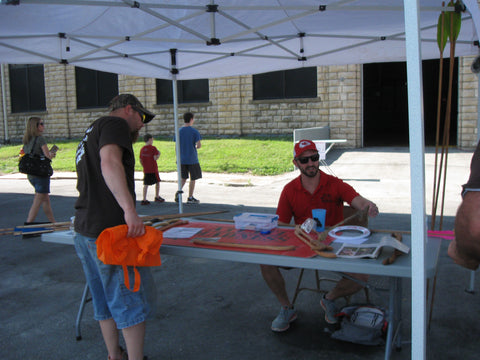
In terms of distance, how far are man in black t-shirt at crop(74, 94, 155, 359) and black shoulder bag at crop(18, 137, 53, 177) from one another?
409 centimetres

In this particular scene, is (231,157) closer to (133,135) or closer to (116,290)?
(133,135)

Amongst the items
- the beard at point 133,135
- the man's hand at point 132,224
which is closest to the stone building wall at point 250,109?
the beard at point 133,135

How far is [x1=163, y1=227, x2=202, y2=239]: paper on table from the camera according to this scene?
10.1 feet

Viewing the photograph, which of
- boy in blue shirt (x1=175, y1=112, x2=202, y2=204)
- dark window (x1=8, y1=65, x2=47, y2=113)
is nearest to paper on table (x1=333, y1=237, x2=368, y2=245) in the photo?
boy in blue shirt (x1=175, y1=112, x2=202, y2=204)

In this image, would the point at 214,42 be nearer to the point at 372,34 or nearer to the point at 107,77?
the point at 372,34

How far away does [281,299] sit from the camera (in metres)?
3.42

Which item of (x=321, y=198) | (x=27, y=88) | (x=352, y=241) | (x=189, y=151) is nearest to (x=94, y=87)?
(x=27, y=88)

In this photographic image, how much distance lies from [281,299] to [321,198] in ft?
2.81

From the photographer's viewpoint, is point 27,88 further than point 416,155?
Yes

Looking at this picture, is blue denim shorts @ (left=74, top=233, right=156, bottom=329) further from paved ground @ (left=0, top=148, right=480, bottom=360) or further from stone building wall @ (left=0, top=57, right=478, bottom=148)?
stone building wall @ (left=0, top=57, right=478, bottom=148)

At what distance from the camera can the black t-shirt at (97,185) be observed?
8.42 feet

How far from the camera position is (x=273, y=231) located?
3.16m

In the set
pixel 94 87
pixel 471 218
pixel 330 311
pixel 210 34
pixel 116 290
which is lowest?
pixel 330 311

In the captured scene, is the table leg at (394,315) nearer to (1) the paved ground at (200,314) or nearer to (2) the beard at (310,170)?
(1) the paved ground at (200,314)
